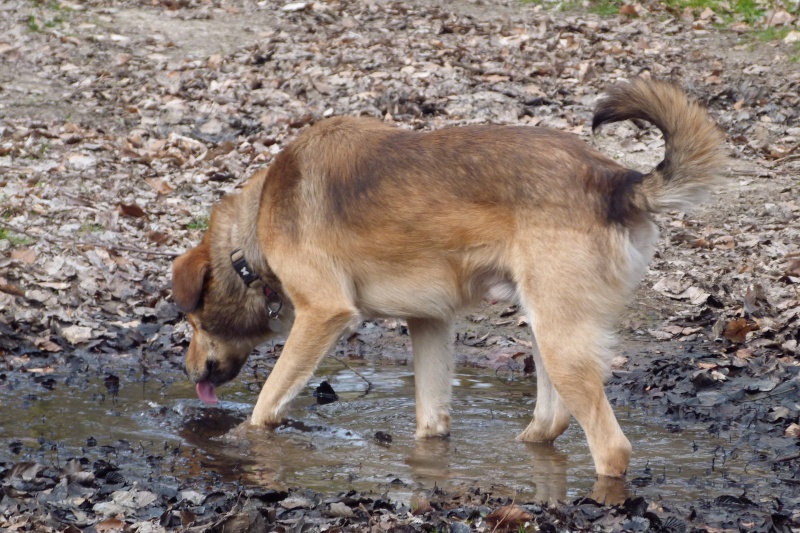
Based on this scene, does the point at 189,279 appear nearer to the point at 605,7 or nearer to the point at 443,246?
the point at 443,246

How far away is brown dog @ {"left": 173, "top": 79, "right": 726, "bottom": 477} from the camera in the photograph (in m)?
5.02

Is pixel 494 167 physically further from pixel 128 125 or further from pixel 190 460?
pixel 128 125

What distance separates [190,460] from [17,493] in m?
1.15

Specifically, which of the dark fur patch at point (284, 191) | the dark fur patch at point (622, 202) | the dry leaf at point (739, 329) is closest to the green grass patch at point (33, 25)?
the dark fur patch at point (284, 191)

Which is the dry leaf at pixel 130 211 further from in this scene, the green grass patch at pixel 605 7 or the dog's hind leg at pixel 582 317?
the green grass patch at pixel 605 7

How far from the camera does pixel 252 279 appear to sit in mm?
6223

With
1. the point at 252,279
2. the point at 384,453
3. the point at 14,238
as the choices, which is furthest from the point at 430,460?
the point at 14,238

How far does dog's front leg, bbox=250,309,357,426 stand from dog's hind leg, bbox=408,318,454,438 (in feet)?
2.03

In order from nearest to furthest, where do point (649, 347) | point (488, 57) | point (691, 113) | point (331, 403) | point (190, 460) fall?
1. point (691, 113)
2. point (190, 460)
3. point (331, 403)
4. point (649, 347)
5. point (488, 57)

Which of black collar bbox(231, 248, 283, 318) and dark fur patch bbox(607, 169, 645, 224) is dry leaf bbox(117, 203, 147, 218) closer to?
black collar bbox(231, 248, 283, 318)

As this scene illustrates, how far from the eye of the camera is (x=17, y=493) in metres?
4.43

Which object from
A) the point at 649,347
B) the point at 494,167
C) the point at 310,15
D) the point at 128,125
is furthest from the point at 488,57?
the point at 494,167

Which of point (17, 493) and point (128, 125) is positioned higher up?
point (128, 125)

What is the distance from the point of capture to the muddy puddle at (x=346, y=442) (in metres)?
5.12
